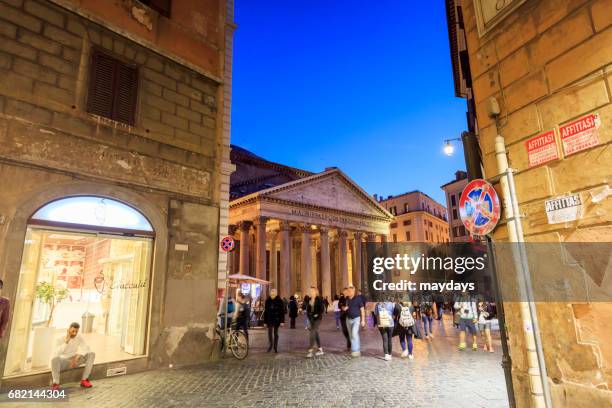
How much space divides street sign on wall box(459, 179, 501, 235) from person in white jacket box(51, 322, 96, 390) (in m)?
6.68

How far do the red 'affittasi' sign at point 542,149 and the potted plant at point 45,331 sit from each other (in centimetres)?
820

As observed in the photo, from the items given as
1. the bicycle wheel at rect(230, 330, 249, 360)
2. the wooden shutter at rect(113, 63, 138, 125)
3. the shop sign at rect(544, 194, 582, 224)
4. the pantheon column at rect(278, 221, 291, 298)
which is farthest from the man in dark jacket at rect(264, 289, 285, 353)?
the pantheon column at rect(278, 221, 291, 298)

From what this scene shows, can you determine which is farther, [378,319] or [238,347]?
[378,319]

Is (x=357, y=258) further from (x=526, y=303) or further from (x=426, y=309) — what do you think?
(x=526, y=303)

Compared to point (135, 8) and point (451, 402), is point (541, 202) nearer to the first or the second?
point (451, 402)

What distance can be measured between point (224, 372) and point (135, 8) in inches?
339

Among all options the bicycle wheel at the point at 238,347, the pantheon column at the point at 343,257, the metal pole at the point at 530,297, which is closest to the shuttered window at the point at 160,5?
the bicycle wheel at the point at 238,347

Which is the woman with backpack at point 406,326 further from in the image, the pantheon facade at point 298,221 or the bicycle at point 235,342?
A: the pantheon facade at point 298,221

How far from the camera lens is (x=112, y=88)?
7.98 meters

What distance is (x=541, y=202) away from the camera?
354 centimetres

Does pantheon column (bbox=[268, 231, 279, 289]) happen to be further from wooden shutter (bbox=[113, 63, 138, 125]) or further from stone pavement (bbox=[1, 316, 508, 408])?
wooden shutter (bbox=[113, 63, 138, 125])

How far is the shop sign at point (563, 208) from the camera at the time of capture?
321cm

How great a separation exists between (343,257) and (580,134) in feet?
101

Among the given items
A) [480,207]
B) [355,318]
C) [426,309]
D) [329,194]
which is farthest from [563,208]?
[329,194]
